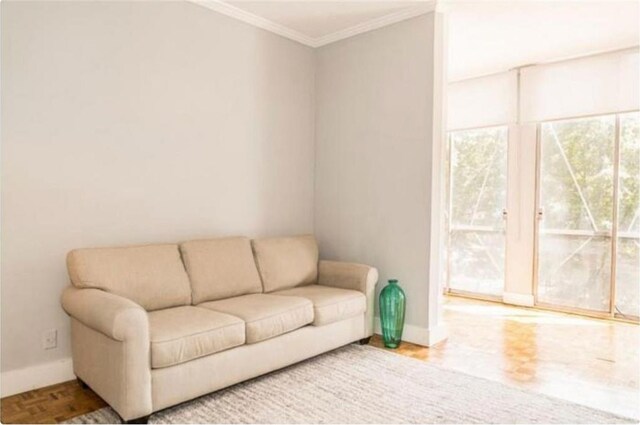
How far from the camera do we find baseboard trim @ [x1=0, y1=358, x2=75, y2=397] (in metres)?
2.57

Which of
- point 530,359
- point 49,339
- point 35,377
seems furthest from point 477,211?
point 35,377

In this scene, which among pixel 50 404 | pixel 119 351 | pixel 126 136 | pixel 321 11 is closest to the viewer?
pixel 119 351

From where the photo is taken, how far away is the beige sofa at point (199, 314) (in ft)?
7.25

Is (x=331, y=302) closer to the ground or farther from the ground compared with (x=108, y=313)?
closer to the ground

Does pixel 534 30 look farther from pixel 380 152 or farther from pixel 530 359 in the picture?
pixel 530 359

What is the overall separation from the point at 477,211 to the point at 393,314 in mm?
2509

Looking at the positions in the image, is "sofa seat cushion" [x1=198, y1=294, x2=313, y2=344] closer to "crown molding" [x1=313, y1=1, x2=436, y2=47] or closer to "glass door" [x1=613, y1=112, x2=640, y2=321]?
"crown molding" [x1=313, y1=1, x2=436, y2=47]

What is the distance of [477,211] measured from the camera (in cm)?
545

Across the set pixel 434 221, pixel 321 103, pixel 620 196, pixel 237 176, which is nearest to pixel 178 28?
pixel 237 176

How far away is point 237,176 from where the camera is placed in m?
3.77

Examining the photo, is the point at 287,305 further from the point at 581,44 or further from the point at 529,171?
the point at 581,44

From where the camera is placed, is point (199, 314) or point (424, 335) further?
point (424, 335)

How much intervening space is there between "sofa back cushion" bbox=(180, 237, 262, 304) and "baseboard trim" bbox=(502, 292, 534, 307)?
3198 millimetres

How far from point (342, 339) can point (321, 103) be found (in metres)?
2.28
